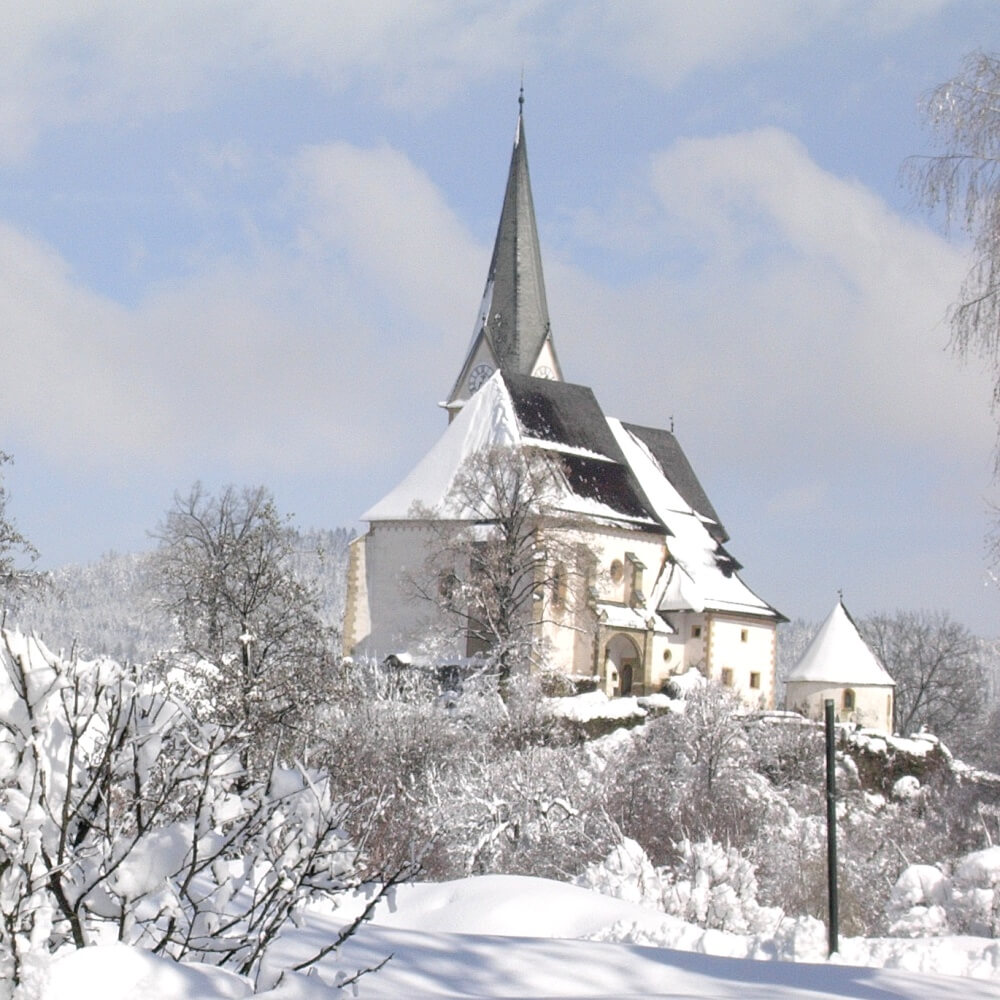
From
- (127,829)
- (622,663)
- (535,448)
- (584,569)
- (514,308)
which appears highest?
(514,308)

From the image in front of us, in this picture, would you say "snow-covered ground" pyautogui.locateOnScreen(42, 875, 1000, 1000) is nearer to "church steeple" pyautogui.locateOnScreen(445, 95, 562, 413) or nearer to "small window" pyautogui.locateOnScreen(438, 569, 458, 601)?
"small window" pyautogui.locateOnScreen(438, 569, 458, 601)

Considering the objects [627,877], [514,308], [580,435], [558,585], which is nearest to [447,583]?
Answer: [558,585]

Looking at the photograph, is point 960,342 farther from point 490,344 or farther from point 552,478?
point 490,344

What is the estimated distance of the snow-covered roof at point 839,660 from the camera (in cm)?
4572

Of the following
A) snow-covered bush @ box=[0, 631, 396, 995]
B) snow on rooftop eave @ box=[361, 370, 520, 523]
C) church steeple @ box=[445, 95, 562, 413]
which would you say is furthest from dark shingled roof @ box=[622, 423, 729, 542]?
snow-covered bush @ box=[0, 631, 396, 995]

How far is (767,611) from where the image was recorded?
150 feet

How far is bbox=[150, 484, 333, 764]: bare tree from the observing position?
20.8 m

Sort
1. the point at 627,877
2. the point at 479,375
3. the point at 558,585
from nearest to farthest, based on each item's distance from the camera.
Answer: the point at 627,877 → the point at 558,585 → the point at 479,375

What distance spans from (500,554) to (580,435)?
27.9 feet

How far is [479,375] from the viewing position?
171 ft

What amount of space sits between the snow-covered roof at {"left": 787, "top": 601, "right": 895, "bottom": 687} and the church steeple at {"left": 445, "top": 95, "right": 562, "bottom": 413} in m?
14.2

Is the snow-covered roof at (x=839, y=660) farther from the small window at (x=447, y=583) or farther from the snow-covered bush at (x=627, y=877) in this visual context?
the snow-covered bush at (x=627, y=877)

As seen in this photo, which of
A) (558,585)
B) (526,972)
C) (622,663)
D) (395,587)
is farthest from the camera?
(622,663)

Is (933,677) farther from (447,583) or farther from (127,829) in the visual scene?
(127,829)
